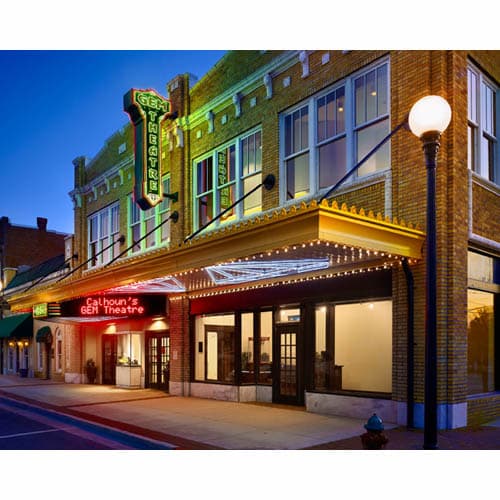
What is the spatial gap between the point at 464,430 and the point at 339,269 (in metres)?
4.04

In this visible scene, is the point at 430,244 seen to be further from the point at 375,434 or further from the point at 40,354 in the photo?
the point at 40,354

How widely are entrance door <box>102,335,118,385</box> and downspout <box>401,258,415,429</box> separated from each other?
15.4 m

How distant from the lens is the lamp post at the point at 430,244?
761 centimetres

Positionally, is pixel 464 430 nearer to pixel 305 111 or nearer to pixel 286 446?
pixel 286 446

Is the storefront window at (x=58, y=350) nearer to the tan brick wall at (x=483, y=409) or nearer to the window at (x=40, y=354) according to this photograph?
the window at (x=40, y=354)

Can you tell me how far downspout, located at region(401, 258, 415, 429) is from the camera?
11.1 m

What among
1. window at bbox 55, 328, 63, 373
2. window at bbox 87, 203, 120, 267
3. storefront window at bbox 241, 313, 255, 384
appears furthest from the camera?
window at bbox 55, 328, 63, 373

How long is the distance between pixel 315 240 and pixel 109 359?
1763 centimetres

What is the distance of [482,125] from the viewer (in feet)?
42.1

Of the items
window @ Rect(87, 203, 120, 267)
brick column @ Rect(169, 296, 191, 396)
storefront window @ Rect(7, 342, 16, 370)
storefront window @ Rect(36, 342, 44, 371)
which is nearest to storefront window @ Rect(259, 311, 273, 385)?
brick column @ Rect(169, 296, 191, 396)

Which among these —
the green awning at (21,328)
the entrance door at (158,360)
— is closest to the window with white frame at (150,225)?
the entrance door at (158,360)

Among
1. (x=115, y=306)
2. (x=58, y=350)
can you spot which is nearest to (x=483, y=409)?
(x=115, y=306)

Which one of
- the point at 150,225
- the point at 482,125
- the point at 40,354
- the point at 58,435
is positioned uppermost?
the point at 482,125

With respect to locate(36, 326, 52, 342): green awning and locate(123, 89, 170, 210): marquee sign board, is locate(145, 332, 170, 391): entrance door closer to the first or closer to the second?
locate(123, 89, 170, 210): marquee sign board
